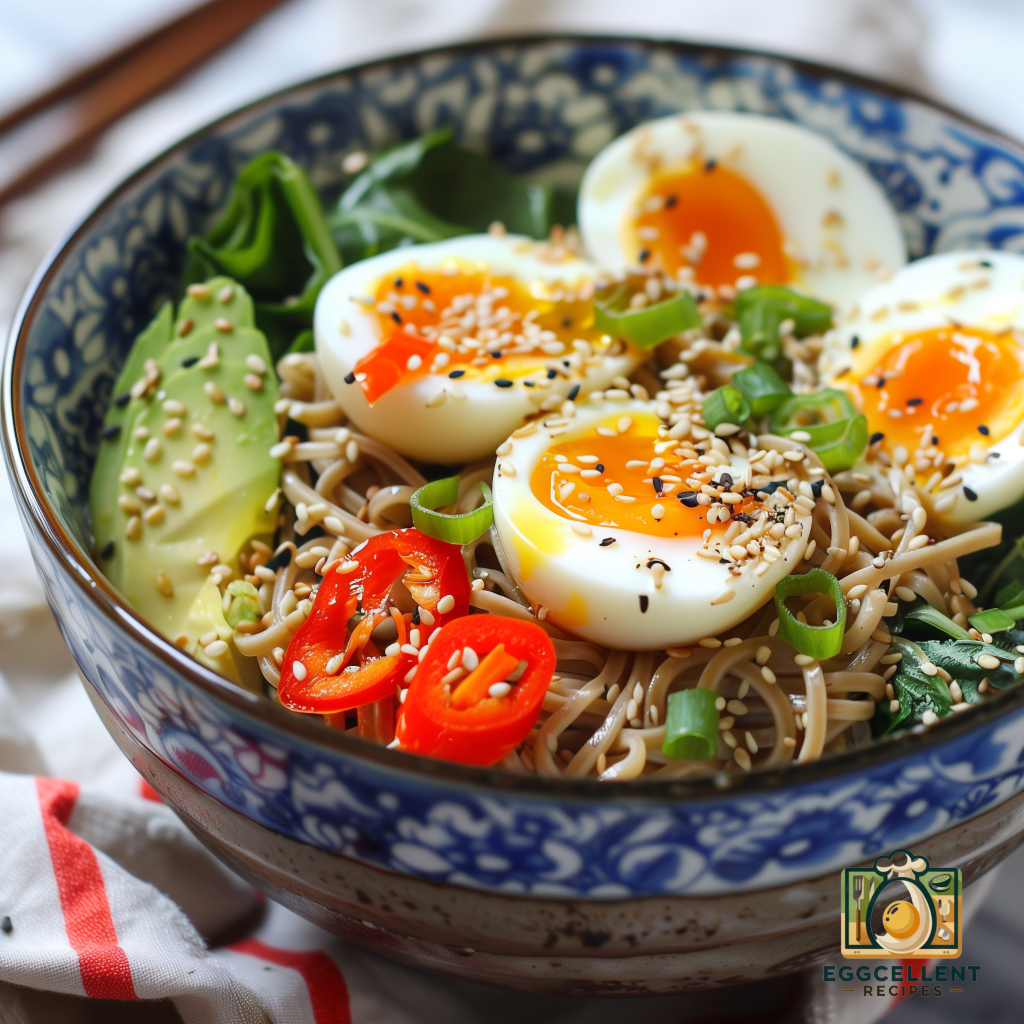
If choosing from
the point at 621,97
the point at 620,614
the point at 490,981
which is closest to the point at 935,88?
the point at 621,97

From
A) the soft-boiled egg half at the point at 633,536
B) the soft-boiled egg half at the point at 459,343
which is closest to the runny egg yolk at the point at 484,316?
the soft-boiled egg half at the point at 459,343

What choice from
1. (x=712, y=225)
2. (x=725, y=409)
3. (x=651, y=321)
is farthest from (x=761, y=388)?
(x=712, y=225)

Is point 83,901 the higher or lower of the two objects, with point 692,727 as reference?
lower

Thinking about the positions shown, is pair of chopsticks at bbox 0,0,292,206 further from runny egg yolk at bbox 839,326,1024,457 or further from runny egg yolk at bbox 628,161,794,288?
runny egg yolk at bbox 839,326,1024,457

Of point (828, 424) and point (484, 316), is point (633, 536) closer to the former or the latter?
point (828, 424)

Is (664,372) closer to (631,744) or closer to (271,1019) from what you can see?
(631,744)

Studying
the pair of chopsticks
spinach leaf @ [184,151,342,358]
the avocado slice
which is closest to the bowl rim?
the avocado slice
